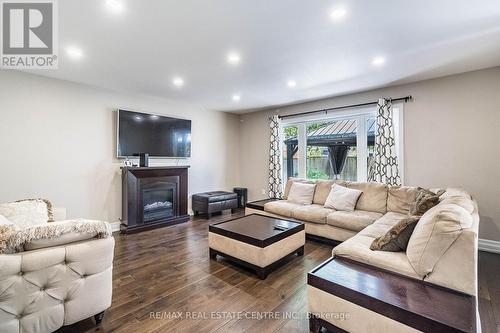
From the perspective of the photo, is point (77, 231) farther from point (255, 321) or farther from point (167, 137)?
point (167, 137)

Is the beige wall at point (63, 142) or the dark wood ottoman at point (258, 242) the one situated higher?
the beige wall at point (63, 142)

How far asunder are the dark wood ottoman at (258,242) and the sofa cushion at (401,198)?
156 cm

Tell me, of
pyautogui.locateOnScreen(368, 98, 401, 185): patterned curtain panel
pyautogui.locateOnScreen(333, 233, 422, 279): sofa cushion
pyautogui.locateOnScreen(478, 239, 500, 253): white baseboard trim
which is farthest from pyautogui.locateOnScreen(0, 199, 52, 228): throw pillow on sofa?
pyautogui.locateOnScreen(478, 239, 500, 253): white baseboard trim

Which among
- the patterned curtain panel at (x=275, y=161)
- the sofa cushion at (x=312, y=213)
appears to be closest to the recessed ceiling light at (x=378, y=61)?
the sofa cushion at (x=312, y=213)

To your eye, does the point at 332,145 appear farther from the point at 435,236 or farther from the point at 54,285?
the point at 54,285

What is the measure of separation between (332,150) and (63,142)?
4.86 metres

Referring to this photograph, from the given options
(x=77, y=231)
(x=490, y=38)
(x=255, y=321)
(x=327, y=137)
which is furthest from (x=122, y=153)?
(x=490, y=38)

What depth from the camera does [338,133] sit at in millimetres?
4746

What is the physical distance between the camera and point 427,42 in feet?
8.40

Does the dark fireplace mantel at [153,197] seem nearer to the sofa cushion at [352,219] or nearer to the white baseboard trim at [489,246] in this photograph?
the sofa cushion at [352,219]

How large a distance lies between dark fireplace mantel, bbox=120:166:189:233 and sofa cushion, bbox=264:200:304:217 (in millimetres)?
1865

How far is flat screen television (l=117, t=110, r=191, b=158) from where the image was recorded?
4.23 meters

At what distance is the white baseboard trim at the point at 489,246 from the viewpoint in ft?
10.4

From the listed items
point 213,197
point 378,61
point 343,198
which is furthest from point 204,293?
point 378,61
